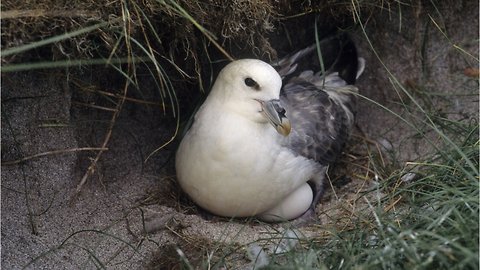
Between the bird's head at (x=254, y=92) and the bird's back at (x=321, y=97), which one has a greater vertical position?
the bird's head at (x=254, y=92)

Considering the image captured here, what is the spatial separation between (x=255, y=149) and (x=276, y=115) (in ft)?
0.57

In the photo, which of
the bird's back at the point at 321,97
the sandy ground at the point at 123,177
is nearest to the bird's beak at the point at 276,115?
the bird's back at the point at 321,97

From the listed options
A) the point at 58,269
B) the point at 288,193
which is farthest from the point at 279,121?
the point at 58,269

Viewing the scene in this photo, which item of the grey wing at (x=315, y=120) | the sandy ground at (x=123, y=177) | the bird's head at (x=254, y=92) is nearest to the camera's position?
the sandy ground at (x=123, y=177)

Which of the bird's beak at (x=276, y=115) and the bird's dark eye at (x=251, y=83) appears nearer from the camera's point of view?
the bird's beak at (x=276, y=115)

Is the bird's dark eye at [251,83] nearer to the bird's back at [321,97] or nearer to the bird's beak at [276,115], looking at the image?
the bird's beak at [276,115]

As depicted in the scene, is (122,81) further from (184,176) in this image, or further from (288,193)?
(288,193)

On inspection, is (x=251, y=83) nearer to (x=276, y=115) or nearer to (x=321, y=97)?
(x=276, y=115)

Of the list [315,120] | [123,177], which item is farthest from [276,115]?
[123,177]

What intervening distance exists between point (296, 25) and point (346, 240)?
142 centimetres

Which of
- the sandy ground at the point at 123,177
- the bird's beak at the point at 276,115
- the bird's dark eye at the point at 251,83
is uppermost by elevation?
the bird's dark eye at the point at 251,83

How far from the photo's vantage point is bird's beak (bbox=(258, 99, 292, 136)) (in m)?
2.93

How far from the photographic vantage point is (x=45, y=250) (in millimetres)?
2795

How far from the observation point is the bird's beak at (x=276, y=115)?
2.93 m
